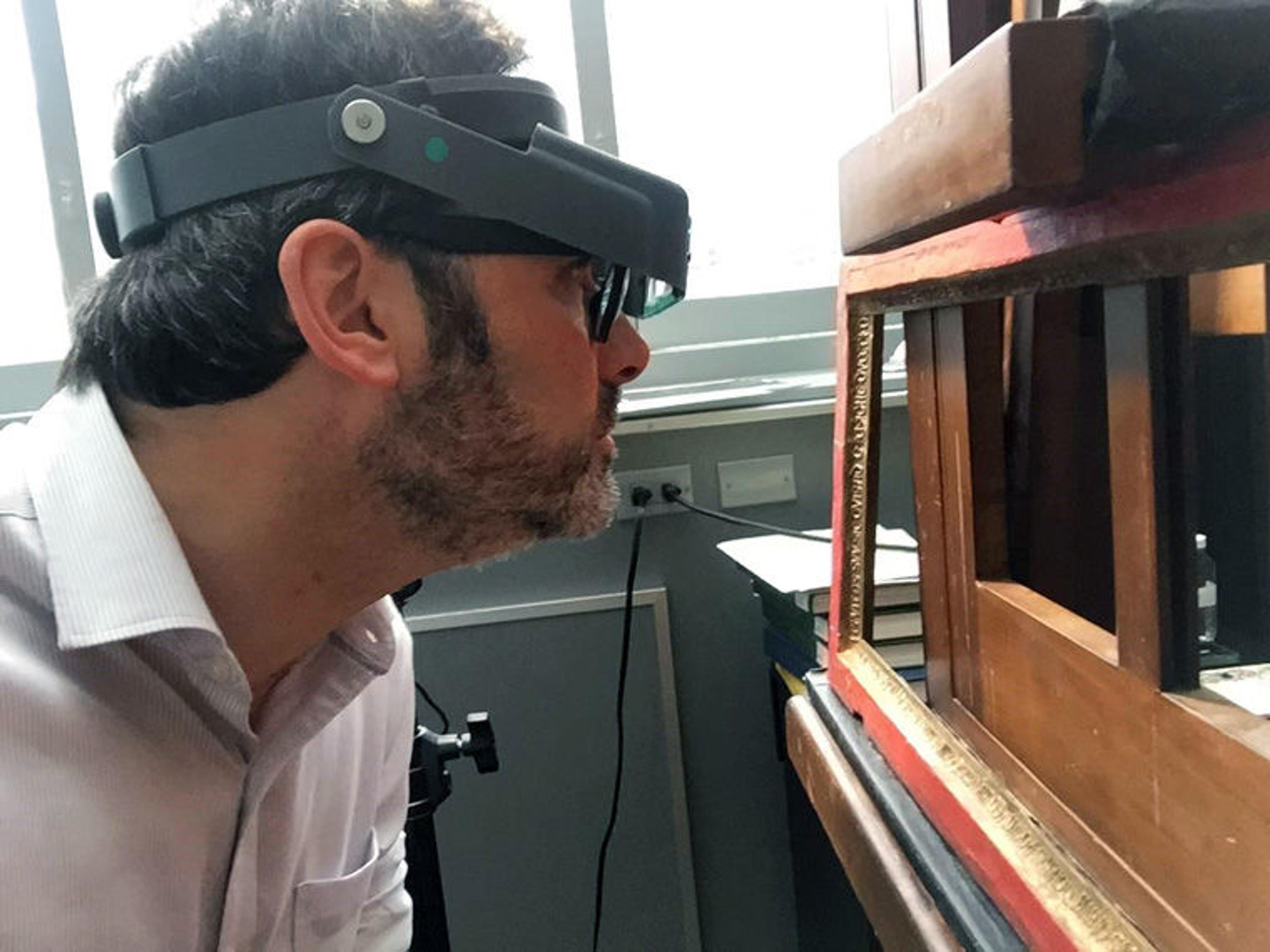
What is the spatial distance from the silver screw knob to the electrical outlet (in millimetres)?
865

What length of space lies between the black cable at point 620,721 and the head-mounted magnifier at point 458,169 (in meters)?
0.80

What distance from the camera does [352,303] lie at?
2.28 ft

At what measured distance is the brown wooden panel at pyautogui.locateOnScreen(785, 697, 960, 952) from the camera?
0.56 meters

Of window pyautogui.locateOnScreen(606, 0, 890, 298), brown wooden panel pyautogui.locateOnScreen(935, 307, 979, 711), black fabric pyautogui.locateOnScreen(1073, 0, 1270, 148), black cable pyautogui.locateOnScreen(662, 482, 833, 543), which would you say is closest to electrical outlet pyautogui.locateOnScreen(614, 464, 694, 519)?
black cable pyautogui.locateOnScreen(662, 482, 833, 543)

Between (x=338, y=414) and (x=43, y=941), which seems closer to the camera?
(x=43, y=941)

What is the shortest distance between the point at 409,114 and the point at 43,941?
1.64 ft

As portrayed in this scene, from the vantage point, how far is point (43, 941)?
55 centimetres

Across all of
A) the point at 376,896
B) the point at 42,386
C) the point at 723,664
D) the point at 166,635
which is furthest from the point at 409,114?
the point at 42,386

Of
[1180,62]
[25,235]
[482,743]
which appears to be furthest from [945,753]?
[25,235]

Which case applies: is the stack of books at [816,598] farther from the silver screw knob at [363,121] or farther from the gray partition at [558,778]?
the silver screw knob at [363,121]

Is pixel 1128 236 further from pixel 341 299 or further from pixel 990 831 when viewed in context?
pixel 341 299

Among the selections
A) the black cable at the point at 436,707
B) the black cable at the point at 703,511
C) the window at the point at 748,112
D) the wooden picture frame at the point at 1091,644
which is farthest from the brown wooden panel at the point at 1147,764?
the window at the point at 748,112

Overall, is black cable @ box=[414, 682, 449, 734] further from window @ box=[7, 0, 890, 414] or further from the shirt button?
the shirt button

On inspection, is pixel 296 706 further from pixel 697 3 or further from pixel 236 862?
pixel 697 3
